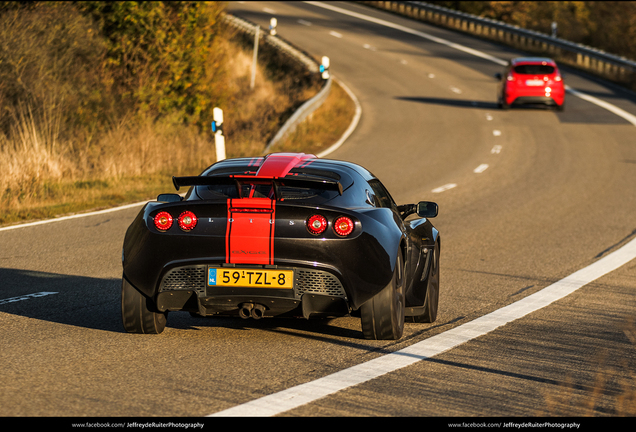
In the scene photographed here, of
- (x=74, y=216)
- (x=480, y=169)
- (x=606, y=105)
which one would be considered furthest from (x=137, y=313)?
(x=606, y=105)

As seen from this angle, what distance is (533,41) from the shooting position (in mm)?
49406

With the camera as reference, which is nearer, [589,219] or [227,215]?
[227,215]

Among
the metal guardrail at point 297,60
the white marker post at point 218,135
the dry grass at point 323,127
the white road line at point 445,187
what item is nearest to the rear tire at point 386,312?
the white road line at point 445,187

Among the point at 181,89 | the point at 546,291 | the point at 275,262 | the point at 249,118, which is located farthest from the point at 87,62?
the point at 275,262

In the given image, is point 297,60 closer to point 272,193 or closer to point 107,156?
point 107,156

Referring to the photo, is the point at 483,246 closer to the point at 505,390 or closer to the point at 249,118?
the point at 505,390

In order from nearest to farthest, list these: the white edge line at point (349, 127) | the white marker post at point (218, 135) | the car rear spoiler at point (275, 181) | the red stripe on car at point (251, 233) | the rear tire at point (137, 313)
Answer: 1. the red stripe on car at point (251, 233)
2. the car rear spoiler at point (275, 181)
3. the rear tire at point (137, 313)
4. the white marker post at point (218, 135)
5. the white edge line at point (349, 127)

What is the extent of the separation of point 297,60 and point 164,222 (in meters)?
33.2

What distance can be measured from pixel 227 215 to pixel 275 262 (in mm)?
453

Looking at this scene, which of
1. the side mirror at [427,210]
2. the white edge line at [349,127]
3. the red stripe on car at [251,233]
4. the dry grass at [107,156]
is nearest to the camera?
the red stripe on car at [251,233]

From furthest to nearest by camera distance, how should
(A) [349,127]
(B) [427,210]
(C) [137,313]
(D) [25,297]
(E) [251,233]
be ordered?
(A) [349,127], (D) [25,297], (B) [427,210], (C) [137,313], (E) [251,233]

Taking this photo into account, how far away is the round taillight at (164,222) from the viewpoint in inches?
252

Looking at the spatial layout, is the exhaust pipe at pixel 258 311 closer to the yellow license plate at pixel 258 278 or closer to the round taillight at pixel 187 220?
the yellow license plate at pixel 258 278

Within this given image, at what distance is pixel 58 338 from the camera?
6.75 metres
